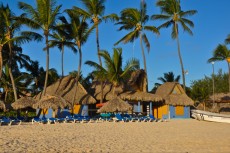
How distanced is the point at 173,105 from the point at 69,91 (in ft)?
30.2

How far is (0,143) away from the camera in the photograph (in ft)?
32.1

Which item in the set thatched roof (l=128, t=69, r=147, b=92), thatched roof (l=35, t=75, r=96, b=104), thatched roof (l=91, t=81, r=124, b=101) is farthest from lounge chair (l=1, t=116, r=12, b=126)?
thatched roof (l=128, t=69, r=147, b=92)

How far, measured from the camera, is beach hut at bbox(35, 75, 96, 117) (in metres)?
25.0

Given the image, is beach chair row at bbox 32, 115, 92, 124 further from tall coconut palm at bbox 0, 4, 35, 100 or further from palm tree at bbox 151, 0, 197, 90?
palm tree at bbox 151, 0, 197, 90

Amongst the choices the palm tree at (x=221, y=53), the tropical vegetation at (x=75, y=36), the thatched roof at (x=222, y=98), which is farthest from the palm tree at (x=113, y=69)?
the palm tree at (x=221, y=53)

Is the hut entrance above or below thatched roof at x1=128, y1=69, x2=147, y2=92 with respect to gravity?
below

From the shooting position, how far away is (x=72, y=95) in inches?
1021

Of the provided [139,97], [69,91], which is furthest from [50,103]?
[139,97]

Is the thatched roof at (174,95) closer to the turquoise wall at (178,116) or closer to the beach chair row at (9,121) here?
the turquoise wall at (178,116)

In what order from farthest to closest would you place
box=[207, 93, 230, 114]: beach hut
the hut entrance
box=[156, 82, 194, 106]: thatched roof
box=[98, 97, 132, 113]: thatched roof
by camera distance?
box=[207, 93, 230, 114]: beach hut
the hut entrance
box=[156, 82, 194, 106]: thatched roof
box=[98, 97, 132, 113]: thatched roof

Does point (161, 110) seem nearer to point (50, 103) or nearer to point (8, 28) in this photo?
point (50, 103)

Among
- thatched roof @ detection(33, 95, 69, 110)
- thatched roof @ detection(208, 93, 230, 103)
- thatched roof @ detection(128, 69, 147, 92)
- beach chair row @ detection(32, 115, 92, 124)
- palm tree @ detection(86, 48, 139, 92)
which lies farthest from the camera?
thatched roof @ detection(208, 93, 230, 103)

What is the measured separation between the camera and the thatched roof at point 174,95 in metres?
27.4

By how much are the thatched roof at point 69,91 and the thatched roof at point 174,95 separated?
6912mm
